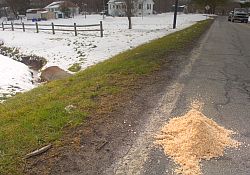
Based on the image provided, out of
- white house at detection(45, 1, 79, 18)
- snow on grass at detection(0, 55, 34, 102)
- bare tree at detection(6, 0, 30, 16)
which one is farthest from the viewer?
bare tree at detection(6, 0, 30, 16)

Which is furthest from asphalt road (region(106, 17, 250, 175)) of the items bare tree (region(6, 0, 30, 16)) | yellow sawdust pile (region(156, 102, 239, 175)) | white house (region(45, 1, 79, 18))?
bare tree (region(6, 0, 30, 16))

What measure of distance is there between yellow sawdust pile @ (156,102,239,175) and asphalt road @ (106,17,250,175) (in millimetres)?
111

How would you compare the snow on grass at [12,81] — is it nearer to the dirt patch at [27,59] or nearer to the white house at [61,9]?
the dirt patch at [27,59]

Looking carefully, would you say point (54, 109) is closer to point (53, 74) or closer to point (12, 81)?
point (12, 81)

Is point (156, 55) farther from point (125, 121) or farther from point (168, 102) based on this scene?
point (125, 121)

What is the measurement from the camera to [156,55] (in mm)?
11805

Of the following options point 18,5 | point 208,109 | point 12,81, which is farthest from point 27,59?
point 18,5

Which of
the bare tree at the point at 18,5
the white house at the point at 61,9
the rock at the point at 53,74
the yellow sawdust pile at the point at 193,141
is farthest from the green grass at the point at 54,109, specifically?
the bare tree at the point at 18,5

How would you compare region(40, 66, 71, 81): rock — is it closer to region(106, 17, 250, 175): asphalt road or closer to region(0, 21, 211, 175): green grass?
region(0, 21, 211, 175): green grass

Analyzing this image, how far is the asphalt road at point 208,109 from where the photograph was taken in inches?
152

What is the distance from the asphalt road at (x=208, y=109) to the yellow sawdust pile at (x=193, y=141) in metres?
0.11

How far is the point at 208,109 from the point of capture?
5.80 meters

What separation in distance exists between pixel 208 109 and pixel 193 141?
1.63 meters

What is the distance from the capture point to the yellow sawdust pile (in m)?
3.95
